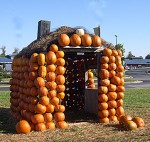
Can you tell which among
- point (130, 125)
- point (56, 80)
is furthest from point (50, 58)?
point (130, 125)

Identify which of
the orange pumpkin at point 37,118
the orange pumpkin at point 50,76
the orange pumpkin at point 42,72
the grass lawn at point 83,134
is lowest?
the grass lawn at point 83,134

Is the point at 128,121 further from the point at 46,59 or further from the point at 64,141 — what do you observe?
the point at 46,59

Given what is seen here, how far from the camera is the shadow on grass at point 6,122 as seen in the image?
10109 millimetres

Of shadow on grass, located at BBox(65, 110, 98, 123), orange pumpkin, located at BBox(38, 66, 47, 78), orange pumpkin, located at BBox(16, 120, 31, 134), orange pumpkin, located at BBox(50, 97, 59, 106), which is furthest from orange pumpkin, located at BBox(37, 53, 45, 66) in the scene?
shadow on grass, located at BBox(65, 110, 98, 123)

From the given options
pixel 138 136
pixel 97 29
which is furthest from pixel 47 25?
pixel 138 136

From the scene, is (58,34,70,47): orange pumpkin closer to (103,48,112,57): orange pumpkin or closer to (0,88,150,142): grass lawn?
(103,48,112,57): orange pumpkin

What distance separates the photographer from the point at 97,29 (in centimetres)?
1245

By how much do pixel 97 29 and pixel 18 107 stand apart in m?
4.07

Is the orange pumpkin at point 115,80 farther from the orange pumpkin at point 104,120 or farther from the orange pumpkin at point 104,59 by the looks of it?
the orange pumpkin at point 104,120

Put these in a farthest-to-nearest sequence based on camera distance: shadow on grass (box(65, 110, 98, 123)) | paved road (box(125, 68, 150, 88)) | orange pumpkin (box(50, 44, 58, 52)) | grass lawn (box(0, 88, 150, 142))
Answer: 1. paved road (box(125, 68, 150, 88))
2. shadow on grass (box(65, 110, 98, 123))
3. orange pumpkin (box(50, 44, 58, 52))
4. grass lawn (box(0, 88, 150, 142))

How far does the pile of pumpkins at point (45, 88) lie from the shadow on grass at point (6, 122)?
48 cm

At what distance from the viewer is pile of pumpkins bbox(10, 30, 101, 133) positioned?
9.88 meters

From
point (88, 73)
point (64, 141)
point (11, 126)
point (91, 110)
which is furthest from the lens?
point (88, 73)

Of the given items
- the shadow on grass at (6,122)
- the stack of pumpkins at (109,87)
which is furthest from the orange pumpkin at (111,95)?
the shadow on grass at (6,122)
